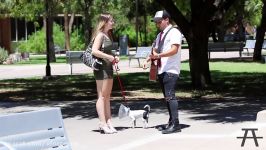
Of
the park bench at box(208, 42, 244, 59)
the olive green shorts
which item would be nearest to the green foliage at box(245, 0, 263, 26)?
the park bench at box(208, 42, 244, 59)

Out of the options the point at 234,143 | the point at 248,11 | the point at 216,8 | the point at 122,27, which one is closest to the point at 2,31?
the point at 122,27

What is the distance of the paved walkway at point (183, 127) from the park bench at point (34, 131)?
2.95m

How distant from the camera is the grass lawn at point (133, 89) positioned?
51.2 feet

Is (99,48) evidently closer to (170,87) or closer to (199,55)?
(170,87)

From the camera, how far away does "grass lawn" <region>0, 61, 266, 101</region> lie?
1559 centimetres

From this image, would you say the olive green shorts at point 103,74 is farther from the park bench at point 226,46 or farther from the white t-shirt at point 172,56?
the park bench at point 226,46

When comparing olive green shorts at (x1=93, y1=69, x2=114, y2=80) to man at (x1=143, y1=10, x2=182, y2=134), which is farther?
olive green shorts at (x1=93, y1=69, x2=114, y2=80)

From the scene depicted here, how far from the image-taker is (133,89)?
17.6 metres

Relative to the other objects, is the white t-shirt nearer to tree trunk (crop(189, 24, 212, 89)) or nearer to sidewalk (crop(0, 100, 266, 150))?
sidewalk (crop(0, 100, 266, 150))

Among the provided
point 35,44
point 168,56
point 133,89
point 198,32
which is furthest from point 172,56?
point 35,44

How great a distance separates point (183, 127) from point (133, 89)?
7.44 meters

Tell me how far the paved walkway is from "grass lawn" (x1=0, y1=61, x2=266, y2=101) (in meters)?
1.50

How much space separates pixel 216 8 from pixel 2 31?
117 feet

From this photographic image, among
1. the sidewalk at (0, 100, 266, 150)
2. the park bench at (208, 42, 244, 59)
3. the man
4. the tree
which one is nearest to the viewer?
the sidewalk at (0, 100, 266, 150)
